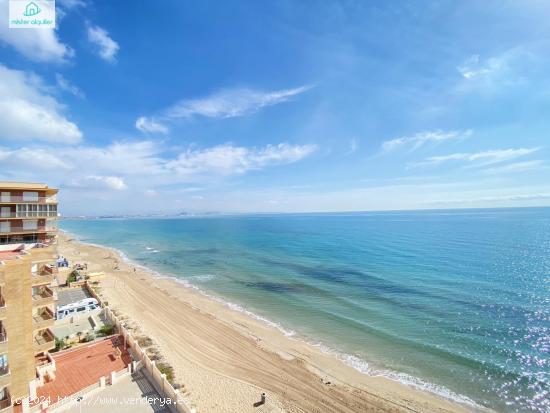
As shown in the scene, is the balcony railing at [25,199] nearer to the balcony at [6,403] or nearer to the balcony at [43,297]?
the balcony at [43,297]

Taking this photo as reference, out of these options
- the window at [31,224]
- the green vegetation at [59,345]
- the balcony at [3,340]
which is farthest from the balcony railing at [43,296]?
the window at [31,224]

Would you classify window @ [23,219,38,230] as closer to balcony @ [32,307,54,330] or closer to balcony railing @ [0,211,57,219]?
balcony railing @ [0,211,57,219]

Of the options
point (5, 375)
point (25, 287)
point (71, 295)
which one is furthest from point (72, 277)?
point (25, 287)

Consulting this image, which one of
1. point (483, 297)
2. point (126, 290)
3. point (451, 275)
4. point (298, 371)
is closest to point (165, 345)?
point (298, 371)

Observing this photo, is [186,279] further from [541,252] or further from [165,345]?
[541,252]

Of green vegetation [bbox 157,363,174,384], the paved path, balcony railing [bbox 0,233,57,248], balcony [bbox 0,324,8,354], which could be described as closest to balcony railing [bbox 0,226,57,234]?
balcony railing [bbox 0,233,57,248]

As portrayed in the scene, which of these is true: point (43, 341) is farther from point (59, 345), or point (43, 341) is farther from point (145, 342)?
point (145, 342)
